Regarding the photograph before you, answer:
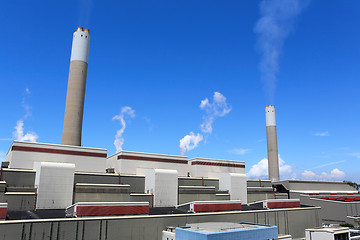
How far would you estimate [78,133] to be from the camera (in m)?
62.3

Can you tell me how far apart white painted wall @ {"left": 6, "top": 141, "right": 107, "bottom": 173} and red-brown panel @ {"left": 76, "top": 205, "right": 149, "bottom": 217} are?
723 inches

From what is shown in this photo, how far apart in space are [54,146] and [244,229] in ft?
125

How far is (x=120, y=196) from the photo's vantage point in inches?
1943

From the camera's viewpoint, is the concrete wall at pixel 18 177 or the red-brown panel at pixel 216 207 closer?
the concrete wall at pixel 18 177

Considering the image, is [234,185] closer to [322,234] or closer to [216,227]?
[322,234]

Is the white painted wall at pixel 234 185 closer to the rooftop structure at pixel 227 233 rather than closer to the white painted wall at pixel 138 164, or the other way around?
the white painted wall at pixel 138 164

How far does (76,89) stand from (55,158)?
18.4 metres

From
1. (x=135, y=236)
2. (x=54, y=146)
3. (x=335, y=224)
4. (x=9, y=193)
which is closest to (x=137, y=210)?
(x=135, y=236)

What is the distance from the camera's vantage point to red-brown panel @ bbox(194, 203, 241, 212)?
48188 mm

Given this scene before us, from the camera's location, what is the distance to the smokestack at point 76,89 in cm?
6175

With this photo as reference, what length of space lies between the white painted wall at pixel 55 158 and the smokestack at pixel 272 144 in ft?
206

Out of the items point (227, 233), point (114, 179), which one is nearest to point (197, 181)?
point (114, 179)

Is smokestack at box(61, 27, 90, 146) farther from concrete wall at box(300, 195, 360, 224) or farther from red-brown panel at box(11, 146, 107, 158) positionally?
concrete wall at box(300, 195, 360, 224)

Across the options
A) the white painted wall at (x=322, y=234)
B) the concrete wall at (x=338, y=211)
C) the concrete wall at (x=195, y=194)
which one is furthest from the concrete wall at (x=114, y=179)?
the concrete wall at (x=338, y=211)
